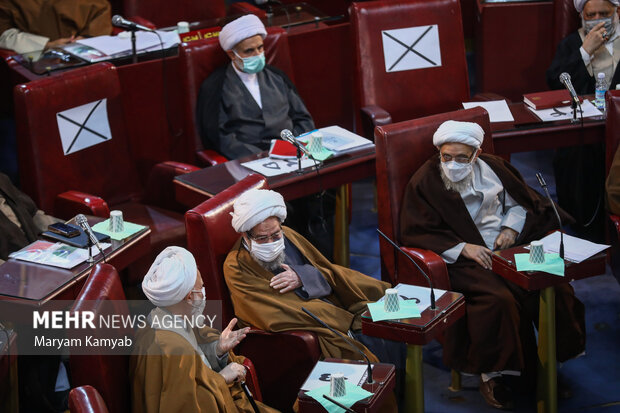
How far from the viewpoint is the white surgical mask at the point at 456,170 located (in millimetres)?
4133

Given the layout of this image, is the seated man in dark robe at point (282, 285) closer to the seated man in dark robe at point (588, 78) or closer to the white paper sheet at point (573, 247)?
the white paper sheet at point (573, 247)

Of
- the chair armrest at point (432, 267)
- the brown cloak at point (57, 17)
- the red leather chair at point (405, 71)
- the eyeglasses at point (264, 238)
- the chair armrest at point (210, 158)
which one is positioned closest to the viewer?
the eyeglasses at point (264, 238)

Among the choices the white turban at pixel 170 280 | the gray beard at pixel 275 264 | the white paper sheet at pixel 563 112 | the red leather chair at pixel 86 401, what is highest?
the white turban at pixel 170 280

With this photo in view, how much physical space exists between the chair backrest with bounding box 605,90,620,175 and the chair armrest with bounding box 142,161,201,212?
2.07 meters

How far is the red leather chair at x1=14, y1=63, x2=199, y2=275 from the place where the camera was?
4.38m

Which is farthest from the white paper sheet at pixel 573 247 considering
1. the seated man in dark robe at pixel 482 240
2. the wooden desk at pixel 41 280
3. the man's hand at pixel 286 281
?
the wooden desk at pixel 41 280

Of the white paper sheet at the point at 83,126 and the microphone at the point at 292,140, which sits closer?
the microphone at the point at 292,140

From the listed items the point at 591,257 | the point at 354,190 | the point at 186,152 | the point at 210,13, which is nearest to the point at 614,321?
the point at 591,257

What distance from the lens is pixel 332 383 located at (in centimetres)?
297

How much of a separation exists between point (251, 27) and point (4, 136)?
1880mm

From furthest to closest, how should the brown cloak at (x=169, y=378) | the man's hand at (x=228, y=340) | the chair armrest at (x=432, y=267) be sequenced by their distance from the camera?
the chair armrest at (x=432, y=267), the man's hand at (x=228, y=340), the brown cloak at (x=169, y=378)

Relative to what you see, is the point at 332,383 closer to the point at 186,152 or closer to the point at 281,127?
the point at 281,127

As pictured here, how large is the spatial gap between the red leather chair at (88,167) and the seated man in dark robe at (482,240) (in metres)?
1.27

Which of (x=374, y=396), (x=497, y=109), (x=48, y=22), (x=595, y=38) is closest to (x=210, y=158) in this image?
(x=497, y=109)
